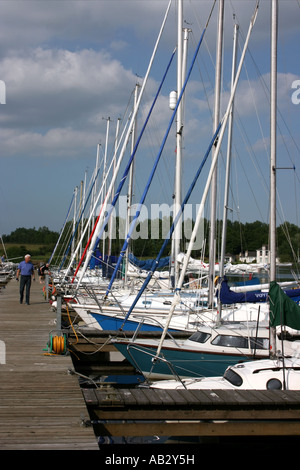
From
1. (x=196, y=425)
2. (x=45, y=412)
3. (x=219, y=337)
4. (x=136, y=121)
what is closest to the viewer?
(x=45, y=412)

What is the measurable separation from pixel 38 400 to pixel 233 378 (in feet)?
12.9

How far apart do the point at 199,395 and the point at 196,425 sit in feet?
1.88

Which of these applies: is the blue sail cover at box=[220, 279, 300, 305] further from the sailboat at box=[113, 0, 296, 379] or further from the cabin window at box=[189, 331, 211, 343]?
the cabin window at box=[189, 331, 211, 343]

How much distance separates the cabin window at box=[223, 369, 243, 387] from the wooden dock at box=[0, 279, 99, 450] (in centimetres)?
300

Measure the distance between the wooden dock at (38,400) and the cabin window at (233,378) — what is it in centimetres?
300

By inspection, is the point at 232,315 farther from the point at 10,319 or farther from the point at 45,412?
the point at 45,412

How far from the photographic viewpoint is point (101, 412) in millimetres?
9297

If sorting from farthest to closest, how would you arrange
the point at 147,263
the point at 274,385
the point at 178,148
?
the point at 147,263 → the point at 178,148 → the point at 274,385

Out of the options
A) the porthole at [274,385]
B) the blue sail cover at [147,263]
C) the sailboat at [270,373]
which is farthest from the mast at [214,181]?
the blue sail cover at [147,263]

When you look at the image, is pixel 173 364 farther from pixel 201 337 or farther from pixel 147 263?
pixel 147 263

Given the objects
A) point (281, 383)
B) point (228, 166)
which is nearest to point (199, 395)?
point (281, 383)

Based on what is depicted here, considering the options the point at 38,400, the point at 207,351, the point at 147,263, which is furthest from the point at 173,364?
the point at 147,263

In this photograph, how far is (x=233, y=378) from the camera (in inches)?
444

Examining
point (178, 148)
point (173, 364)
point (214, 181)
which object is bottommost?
point (173, 364)
